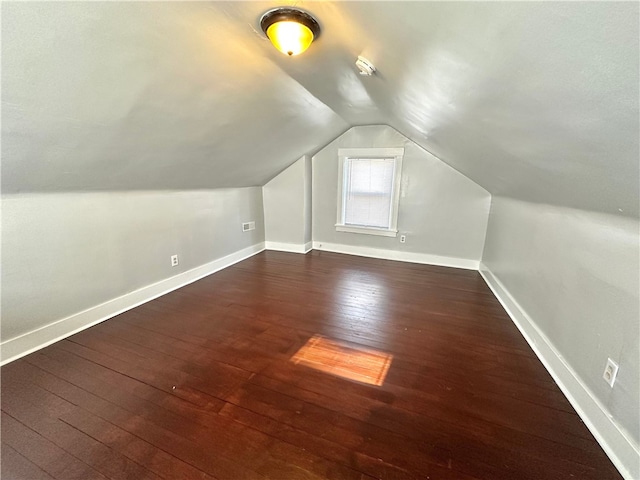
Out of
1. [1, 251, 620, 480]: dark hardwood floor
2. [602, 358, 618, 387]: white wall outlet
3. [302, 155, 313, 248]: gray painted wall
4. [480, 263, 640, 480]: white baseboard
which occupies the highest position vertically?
[302, 155, 313, 248]: gray painted wall

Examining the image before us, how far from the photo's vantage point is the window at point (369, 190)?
4.18 m

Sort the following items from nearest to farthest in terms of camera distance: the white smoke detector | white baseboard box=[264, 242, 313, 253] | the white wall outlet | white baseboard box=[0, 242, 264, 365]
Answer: the white wall outlet, the white smoke detector, white baseboard box=[0, 242, 264, 365], white baseboard box=[264, 242, 313, 253]

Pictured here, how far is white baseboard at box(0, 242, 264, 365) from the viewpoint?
1943 millimetres

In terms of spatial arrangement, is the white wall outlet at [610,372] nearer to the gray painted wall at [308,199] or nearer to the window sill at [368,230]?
the window sill at [368,230]

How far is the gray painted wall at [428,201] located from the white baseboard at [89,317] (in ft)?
8.77

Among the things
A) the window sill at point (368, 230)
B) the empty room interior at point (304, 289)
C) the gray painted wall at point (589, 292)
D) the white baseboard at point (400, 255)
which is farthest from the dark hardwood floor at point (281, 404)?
the window sill at point (368, 230)

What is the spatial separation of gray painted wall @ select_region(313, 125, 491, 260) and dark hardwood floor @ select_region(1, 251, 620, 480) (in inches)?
60.7

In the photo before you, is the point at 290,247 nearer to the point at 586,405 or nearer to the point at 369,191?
the point at 369,191

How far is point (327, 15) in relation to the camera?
4.18 feet

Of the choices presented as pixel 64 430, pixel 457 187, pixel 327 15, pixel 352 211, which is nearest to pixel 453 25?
pixel 327 15

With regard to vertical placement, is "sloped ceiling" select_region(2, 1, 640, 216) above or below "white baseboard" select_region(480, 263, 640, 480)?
above

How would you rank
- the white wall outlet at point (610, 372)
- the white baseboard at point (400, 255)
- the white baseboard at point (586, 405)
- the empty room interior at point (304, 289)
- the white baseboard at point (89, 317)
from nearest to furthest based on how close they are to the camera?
1. the empty room interior at point (304, 289)
2. the white baseboard at point (586, 405)
3. the white wall outlet at point (610, 372)
4. the white baseboard at point (89, 317)
5. the white baseboard at point (400, 255)

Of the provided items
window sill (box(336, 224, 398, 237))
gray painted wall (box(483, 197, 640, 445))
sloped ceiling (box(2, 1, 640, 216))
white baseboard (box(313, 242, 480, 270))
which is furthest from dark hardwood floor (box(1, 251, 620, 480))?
window sill (box(336, 224, 398, 237))

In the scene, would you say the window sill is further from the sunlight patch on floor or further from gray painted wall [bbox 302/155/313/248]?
the sunlight patch on floor
